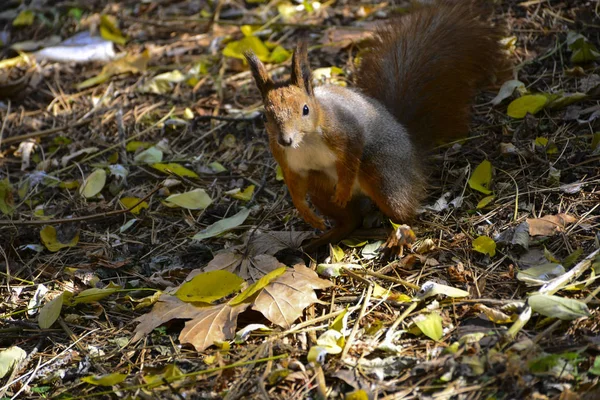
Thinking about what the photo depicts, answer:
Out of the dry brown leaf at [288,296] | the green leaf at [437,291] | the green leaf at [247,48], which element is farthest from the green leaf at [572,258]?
the green leaf at [247,48]

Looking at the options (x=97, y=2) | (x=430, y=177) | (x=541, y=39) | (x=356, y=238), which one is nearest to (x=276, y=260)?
(x=356, y=238)

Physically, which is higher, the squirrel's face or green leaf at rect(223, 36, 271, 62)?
the squirrel's face

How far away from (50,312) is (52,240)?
2.00 feet

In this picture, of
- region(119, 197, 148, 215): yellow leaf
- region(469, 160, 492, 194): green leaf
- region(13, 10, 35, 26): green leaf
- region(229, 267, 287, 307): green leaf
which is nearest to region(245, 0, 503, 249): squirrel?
region(469, 160, 492, 194): green leaf

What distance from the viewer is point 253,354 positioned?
2.23 meters

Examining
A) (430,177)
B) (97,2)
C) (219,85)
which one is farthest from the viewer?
(97,2)

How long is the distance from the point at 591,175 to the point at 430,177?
2.20 ft

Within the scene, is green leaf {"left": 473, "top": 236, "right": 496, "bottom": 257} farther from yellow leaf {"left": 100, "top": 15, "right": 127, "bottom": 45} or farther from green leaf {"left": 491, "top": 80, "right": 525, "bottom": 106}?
yellow leaf {"left": 100, "top": 15, "right": 127, "bottom": 45}

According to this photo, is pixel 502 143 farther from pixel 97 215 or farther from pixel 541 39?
pixel 97 215

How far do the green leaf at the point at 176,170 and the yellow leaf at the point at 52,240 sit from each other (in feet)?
1.77

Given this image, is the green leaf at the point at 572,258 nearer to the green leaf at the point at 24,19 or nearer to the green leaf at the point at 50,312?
→ the green leaf at the point at 50,312

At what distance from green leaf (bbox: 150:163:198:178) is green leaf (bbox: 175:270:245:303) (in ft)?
3.24

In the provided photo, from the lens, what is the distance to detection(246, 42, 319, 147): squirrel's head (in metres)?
2.54

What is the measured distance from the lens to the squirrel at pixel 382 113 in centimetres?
263
